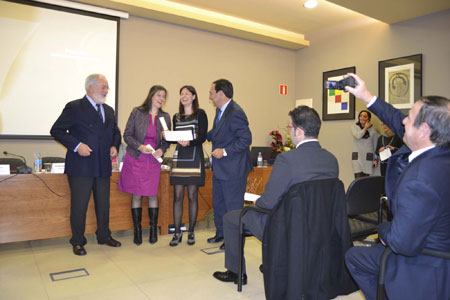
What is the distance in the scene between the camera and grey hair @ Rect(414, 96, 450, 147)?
1477 millimetres

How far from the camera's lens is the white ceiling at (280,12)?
198 inches

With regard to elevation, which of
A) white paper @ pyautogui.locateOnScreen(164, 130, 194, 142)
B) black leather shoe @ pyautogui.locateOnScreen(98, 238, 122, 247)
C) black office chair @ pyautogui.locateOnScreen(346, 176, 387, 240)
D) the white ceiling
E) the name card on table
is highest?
the white ceiling

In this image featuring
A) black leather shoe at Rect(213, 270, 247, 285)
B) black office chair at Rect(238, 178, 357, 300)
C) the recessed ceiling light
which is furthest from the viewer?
the recessed ceiling light

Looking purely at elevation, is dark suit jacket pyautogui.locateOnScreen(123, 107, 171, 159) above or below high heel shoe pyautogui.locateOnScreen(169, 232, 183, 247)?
above

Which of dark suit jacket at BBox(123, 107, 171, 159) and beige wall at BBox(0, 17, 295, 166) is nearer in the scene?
dark suit jacket at BBox(123, 107, 171, 159)

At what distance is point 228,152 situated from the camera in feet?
10.7

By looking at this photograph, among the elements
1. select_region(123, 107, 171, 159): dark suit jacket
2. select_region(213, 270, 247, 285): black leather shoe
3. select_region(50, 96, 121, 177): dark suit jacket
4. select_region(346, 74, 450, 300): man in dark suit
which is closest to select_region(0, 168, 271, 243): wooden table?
select_region(50, 96, 121, 177): dark suit jacket

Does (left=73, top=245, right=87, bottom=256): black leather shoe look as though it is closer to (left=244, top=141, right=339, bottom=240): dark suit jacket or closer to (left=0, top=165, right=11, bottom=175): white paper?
(left=0, top=165, right=11, bottom=175): white paper

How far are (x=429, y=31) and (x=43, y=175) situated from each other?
18.1 ft

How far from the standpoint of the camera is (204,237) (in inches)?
153

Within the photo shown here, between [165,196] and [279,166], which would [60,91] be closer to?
[165,196]

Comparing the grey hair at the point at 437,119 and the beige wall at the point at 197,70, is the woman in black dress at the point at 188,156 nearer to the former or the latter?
the grey hair at the point at 437,119

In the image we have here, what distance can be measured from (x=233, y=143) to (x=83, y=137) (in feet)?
4.47

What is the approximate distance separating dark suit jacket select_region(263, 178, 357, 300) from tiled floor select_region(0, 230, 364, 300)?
53 cm
